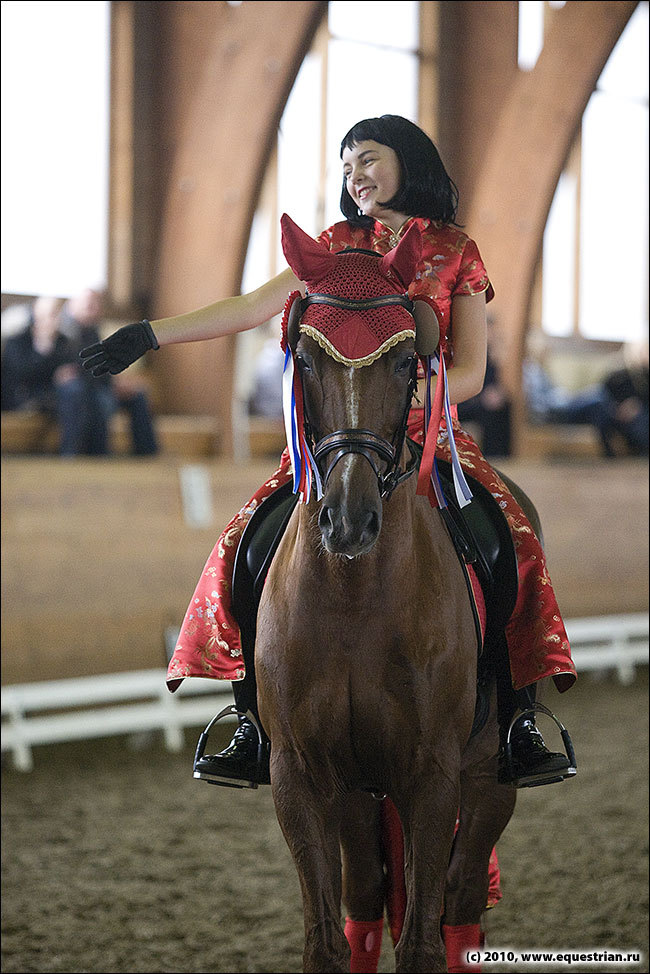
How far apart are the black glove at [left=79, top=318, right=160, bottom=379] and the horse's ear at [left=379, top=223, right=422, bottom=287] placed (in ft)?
1.14

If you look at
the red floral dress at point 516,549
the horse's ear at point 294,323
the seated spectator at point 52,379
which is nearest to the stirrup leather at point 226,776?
the red floral dress at point 516,549

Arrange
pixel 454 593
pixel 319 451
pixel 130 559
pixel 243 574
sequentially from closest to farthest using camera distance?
pixel 319 451 < pixel 454 593 < pixel 243 574 < pixel 130 559

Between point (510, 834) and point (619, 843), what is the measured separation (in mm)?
426

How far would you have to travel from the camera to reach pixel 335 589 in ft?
5.03

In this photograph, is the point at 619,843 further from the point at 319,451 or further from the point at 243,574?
the point at 319,451

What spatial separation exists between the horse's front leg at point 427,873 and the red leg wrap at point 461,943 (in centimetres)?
66

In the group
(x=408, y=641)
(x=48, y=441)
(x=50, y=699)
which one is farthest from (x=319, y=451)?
(x=48, y=441)

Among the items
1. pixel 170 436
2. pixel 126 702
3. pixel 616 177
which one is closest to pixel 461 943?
pixel 616 177

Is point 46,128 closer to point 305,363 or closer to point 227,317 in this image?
point 227,317

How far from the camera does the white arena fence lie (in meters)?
4.45

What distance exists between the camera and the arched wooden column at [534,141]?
186cm

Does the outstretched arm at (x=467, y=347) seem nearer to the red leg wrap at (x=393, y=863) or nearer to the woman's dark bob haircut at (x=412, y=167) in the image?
the woman's dark bob haircut at (x=412, y=167)

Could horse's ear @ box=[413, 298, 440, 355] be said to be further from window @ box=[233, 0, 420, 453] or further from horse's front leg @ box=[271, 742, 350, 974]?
horse's front leg @ box=[271, 742, 350, 974]

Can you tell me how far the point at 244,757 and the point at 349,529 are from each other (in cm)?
70
